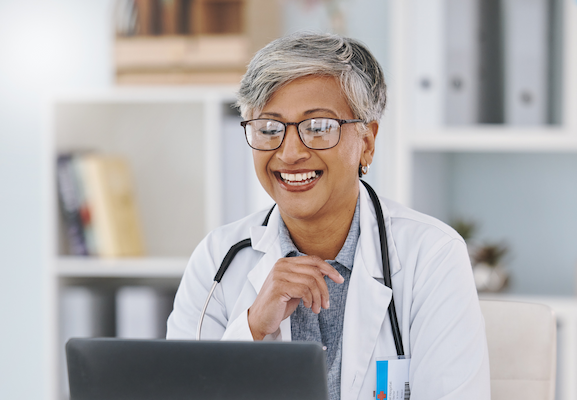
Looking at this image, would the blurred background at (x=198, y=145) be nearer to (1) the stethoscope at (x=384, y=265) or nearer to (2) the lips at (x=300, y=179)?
(1) the stethoscope at (x=384, y=265)

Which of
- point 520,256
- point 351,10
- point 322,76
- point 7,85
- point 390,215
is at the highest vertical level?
point 351,10

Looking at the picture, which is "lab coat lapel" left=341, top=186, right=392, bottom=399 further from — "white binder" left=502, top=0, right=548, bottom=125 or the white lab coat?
"white binder" left=502, top=0, right=548, bottom=125

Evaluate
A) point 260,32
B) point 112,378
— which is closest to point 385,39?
point 260,32

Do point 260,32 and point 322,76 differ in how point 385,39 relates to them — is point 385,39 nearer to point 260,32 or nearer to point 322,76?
point 260,32

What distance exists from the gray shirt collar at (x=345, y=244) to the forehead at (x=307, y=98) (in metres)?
0.24

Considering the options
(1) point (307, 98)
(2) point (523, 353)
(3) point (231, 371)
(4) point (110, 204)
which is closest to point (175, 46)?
(4) point (110, 204)

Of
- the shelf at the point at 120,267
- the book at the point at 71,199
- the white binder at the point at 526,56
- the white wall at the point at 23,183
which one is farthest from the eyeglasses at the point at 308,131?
the white wall at the point at 23,183

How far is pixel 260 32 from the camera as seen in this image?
2270 millimetres

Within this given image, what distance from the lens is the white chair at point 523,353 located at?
1179 mm

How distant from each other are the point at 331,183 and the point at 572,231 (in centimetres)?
143

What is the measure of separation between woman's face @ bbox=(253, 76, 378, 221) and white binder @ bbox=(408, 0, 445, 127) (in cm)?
80

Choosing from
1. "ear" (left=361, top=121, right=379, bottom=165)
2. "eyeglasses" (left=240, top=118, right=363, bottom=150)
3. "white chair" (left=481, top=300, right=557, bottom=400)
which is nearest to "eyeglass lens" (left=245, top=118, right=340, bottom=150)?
"eyeglasses" (left=240, top=118, right=363, bottom=150)

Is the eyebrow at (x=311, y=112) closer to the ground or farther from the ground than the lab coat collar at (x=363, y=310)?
farther from the ground

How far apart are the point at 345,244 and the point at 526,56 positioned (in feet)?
3.35
